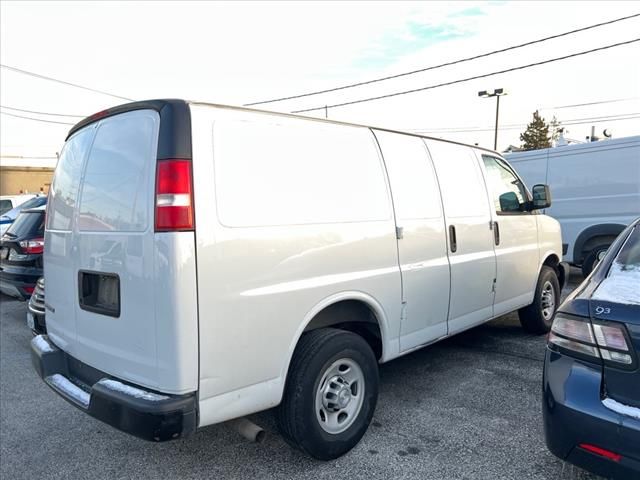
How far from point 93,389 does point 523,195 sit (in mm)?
4577

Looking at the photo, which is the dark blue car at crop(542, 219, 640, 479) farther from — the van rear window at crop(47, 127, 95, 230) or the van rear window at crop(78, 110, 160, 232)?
the van rear window at crop(47, 127, 95, 230)

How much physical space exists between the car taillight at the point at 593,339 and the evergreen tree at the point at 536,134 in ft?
158

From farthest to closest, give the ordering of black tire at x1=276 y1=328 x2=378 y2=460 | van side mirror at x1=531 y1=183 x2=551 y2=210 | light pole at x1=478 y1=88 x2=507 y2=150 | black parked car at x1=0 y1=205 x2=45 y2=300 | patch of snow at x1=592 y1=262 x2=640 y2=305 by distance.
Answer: light pole at x1=478 y1=88 x2=507 y2=150 < black parked car at x1=0 y1=205 x2=45 y2=300 < van side mirror at x1=531 y1=183 x2=551 y2=210 < black tire at x1=276 y1=328 x2=378 y2=460 < patch of snow at x1=592 y1=262 x2=640 y2=305

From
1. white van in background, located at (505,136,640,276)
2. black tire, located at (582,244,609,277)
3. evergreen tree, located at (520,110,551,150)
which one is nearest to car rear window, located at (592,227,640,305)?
white van in background, located at (505,136,640,276)

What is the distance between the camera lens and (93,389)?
2.60 metres

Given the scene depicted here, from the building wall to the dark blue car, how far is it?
38.7m

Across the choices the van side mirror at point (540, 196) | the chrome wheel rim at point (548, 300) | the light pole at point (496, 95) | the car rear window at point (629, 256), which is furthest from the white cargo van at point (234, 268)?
the light pole at point (496, 95)

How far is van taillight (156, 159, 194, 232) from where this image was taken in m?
2.34

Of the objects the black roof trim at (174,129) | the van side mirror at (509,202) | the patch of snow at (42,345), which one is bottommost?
the patch of snow at (42,345)

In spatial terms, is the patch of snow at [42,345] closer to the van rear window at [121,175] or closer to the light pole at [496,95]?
the van rear window at [121,175]

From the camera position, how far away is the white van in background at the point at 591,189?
8039 mm

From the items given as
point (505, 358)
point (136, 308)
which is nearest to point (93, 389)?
point (136, 308)

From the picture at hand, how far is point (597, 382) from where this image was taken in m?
2.22

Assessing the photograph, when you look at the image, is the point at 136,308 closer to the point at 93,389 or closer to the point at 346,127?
the point at 93,389
